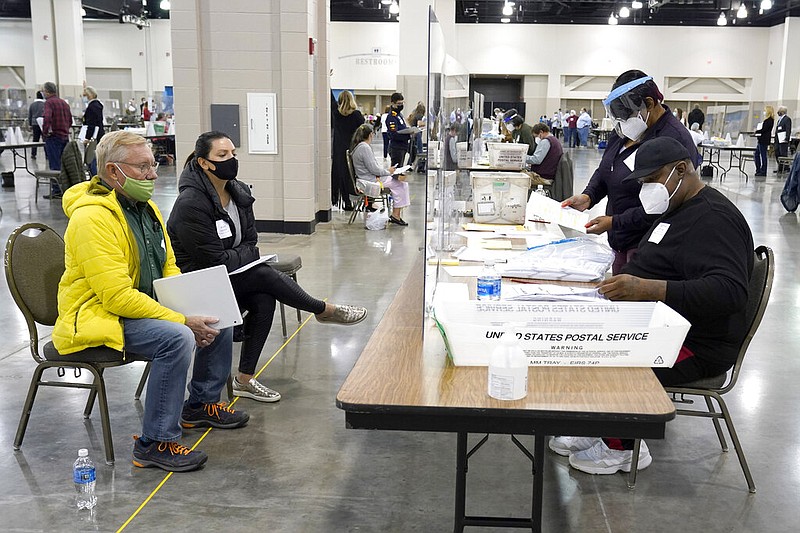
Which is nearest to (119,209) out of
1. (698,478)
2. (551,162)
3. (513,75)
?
(698,478)

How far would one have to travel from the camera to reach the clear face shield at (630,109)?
327 cm

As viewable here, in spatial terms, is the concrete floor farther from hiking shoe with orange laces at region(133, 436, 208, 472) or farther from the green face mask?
the green face mask

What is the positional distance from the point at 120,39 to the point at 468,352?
96.2 feet

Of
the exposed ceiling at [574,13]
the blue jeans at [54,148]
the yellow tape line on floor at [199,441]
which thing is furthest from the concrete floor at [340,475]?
the exposed ceiling at [574,13]

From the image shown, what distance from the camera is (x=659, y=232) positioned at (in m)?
2.54

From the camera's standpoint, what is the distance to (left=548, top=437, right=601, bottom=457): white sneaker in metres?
2.96

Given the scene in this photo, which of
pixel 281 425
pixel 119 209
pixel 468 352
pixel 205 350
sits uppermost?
pixel 119 209

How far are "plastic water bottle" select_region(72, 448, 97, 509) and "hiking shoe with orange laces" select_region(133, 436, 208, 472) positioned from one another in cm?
22

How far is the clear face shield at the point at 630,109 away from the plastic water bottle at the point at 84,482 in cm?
250

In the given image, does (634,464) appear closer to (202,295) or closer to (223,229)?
(202,295)

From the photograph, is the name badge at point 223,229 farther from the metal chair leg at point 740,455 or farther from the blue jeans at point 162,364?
the metal chair leg at point 740,455

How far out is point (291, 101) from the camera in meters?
7.68

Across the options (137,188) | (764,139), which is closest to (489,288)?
(137,188)

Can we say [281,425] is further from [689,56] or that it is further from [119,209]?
[689,56]
